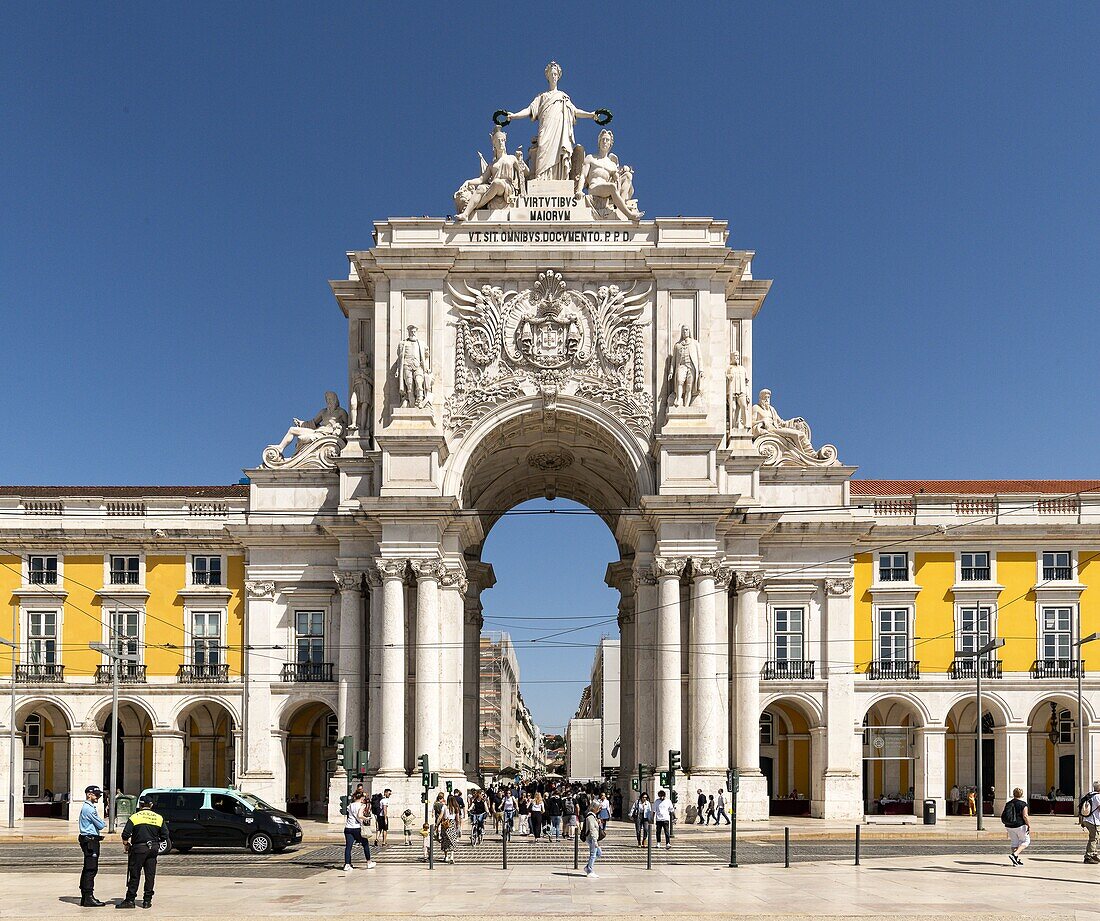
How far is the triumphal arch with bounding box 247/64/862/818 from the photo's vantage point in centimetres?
5500

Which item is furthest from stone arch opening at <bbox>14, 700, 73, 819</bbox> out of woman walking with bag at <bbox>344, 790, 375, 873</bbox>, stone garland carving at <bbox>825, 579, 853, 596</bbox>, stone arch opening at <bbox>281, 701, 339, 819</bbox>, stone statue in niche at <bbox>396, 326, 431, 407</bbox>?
stone garland carving at <bbox>825, 579, 853, 596</bbox>

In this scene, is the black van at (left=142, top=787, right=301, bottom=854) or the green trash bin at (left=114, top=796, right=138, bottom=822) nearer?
the black van at (left=142, top=787, right=301, bottom=854)

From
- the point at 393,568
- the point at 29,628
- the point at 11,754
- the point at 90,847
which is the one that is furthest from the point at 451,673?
the point at 90,847

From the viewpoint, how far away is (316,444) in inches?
2341

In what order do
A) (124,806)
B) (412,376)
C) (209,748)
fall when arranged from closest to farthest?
(124,806) < (412,376) < (209,748)

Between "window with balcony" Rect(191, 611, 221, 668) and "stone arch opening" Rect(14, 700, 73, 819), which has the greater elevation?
"window with balcony" Rect(191, 611, 221, 668)

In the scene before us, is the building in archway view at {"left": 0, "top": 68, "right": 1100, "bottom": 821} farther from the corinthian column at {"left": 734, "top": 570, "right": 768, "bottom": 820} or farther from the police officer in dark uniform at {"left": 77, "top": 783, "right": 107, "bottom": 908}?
the police officer in dark uniform at {"left": 77, "top": 783, "right": 107, "bottom": 908}

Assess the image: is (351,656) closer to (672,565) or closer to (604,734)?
(672,565)

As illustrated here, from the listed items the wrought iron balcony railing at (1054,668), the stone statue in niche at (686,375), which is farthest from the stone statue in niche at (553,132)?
the wrought iron balcony railing at (1054,668)

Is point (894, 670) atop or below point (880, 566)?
below

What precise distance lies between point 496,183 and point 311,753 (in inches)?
997

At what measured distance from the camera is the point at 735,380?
5881cm

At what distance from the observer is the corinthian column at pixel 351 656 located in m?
57.0

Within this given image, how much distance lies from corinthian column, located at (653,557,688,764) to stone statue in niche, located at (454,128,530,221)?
631 inches
